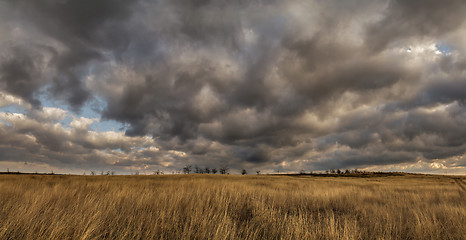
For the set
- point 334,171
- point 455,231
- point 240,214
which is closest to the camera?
point 455,231

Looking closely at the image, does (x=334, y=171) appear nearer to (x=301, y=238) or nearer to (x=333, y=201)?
(x=333, y=201)

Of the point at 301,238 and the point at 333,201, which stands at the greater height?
the point at 301,238

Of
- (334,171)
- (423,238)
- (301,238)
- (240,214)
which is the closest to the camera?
(301,238)

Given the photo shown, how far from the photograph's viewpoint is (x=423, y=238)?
5.62 metres

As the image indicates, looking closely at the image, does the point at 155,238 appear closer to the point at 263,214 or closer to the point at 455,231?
the point at 263,214

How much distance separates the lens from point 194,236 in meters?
4.35

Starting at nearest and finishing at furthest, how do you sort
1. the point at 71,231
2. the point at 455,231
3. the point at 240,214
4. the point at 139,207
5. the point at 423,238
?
the point at 71,231 → the point at 423,238 → the point at 455,231 → the point at 139,207 → the point at 240,214

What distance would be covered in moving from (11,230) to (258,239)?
4752 mm

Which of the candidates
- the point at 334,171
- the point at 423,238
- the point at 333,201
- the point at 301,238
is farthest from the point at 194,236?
the point at 334,171

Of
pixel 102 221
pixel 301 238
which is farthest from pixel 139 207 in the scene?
pixel 301 238

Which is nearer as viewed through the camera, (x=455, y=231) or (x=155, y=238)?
(x=155, y=238)

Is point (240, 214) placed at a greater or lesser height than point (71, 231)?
lesser

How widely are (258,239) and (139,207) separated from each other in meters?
3.95

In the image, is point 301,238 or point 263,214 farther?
point 263,214
